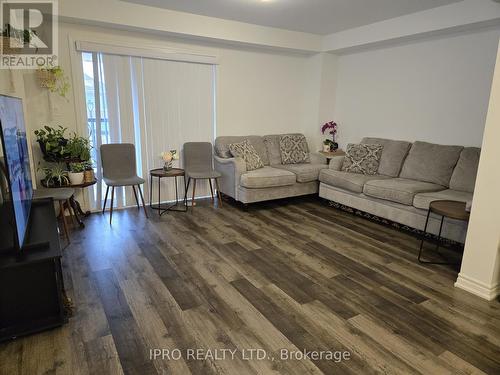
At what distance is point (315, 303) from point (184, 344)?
923 millimetres

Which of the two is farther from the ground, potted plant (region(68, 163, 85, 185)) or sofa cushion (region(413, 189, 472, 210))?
potted plant (region(68, 163, 85, 185))

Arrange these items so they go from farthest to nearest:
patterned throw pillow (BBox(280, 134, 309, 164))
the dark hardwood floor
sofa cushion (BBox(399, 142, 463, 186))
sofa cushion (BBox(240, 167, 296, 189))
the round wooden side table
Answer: patterned throw pillow (BBox(280, 134, 309, 164)) < sofa cushion (BBox(240, 167, 296, 189)) < sofa cushion (BBox(399, 142, 463, 186)) < the round wooden side table < the dark hardwood floor

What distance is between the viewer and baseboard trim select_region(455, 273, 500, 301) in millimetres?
2350

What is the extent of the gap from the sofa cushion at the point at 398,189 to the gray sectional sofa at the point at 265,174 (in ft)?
3.02

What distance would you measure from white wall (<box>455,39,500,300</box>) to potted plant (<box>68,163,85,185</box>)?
360 centimetres

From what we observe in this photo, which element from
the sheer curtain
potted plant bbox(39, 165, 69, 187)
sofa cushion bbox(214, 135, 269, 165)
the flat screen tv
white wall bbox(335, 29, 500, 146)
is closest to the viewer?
the flat screen tv

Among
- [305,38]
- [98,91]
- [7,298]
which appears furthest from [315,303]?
[305,38]

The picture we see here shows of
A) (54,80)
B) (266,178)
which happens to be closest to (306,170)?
(266,178)

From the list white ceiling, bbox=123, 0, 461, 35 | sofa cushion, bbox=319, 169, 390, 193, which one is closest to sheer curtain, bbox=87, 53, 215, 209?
white ceiling, bbox=123, 0, 461, 35

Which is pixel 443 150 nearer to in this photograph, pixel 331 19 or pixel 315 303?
pixel 331 19

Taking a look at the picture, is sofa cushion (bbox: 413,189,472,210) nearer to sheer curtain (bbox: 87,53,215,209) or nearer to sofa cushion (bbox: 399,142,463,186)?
sofa cushion (bbox: 399,142,463,186)

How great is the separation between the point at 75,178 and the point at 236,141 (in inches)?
85.3

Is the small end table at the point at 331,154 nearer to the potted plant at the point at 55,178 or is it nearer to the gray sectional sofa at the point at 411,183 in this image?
the gray sectional sofa at the point at 411,183

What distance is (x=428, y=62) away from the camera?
401 cm
